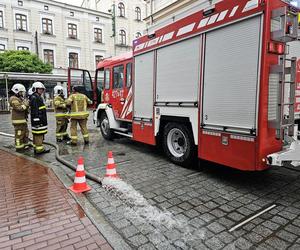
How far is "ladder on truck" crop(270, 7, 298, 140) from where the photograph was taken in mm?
3607

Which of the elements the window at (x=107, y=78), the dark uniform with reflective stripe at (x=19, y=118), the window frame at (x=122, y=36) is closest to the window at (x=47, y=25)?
the window frame at (x=122, y=36)

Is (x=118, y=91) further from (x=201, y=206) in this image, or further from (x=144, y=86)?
(x=201, y=206)

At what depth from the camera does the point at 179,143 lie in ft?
18.6

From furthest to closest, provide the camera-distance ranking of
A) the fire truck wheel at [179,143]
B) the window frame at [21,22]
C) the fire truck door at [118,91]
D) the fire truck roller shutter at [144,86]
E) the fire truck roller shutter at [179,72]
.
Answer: the window frame at [21,22] < the fire truck door at [118,91] < the fire truck roller shutter at [144,86] < the fire truck wheel at [179,143] < the fire truck roller shutter at [179,72]

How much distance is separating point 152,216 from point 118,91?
16.3 ft

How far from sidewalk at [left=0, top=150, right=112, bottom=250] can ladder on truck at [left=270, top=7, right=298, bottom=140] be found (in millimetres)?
2977

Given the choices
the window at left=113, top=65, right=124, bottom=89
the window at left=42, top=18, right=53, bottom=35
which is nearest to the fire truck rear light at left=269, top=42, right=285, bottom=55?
the window at left=113, top=65, right=124, bottom=89

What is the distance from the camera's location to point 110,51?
37.9 m

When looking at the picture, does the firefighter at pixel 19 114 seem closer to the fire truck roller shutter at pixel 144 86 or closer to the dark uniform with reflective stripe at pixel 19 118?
the dark uniform with reflective stripe at pixel 19 118

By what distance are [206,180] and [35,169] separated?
3.61 metres

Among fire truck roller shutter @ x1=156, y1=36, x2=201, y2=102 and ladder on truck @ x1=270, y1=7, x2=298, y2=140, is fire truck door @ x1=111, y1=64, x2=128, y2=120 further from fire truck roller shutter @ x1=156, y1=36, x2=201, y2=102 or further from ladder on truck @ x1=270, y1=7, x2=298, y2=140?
ladder on truck @ x1=270, y1=7, x2=298, y2=140

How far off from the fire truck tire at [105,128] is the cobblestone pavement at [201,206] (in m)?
2.69

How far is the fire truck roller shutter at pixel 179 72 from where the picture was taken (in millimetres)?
4797

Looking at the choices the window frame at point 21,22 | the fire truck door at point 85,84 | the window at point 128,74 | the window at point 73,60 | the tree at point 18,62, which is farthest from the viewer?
the window at point 73,60
